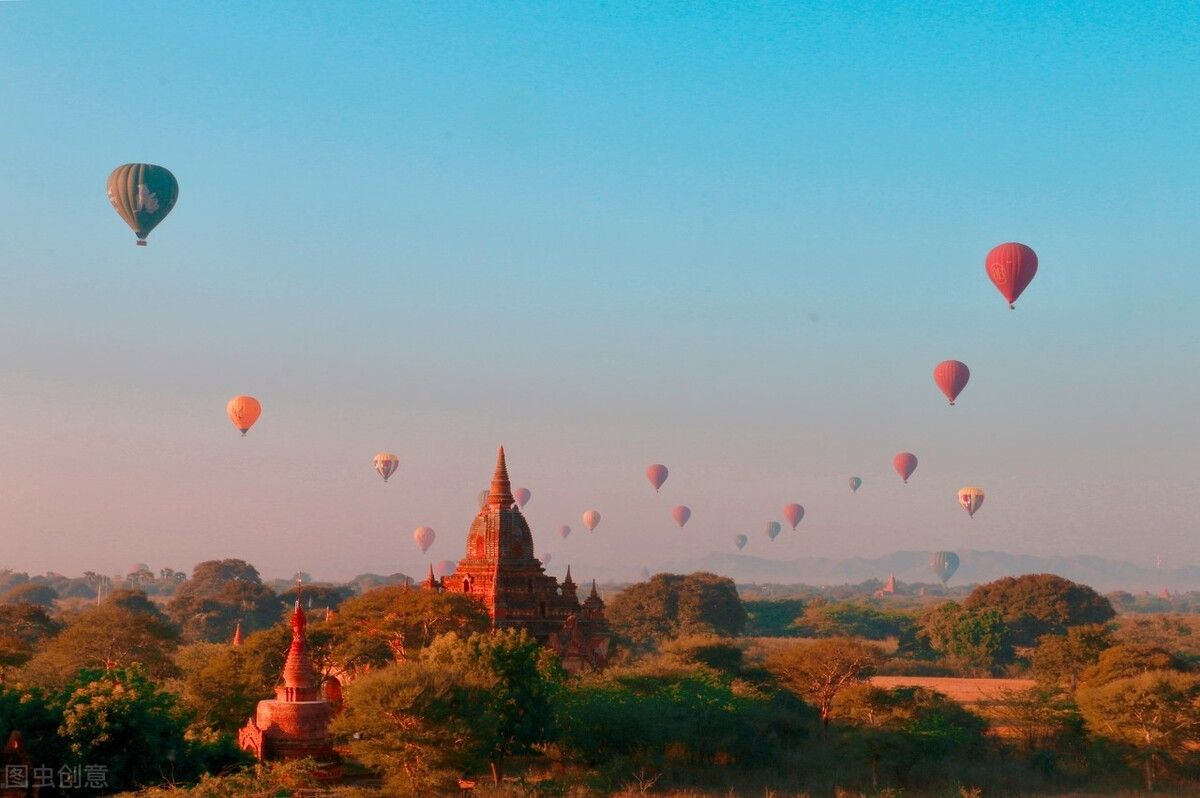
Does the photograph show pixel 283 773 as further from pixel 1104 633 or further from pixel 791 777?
pixel 1104 633

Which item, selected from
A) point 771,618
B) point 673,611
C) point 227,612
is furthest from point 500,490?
point 771,618

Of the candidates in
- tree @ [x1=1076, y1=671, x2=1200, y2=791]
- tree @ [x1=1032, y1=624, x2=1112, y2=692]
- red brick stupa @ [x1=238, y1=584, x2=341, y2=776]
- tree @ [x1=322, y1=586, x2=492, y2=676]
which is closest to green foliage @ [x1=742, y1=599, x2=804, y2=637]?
tree @ [x1=1032, y1=624, x2=1112, y2=692]

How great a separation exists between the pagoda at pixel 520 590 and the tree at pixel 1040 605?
54804 millimetres

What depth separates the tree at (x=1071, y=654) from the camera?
70062mm

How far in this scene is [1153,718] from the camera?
50.5 m

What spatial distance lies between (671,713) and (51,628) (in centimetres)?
5774

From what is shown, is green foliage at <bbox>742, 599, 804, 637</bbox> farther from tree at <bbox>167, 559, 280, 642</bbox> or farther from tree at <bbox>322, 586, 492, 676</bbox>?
tree at <bbox>322, 586, 492, 676</bbox>

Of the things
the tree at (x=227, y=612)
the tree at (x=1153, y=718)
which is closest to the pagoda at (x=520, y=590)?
the tree at (x=1153, y=718)

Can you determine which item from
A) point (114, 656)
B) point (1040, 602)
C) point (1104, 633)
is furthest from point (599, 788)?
point (1040, 602)

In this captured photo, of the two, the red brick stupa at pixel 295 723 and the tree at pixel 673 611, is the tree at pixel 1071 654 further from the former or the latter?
the tree at pixel 673 611

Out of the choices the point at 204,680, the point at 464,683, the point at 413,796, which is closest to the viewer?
the point at 413,796

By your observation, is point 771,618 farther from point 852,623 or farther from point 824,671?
point 824,671

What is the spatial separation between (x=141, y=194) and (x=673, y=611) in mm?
67565

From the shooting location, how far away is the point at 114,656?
65.7m
